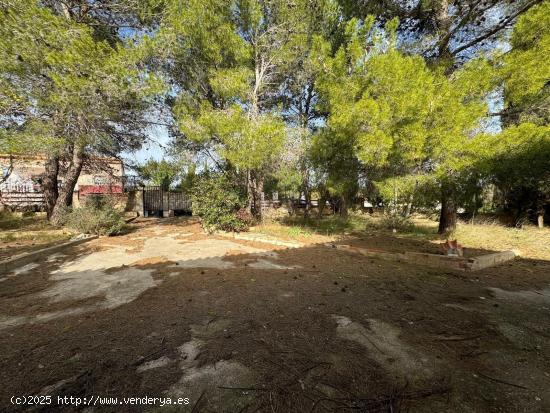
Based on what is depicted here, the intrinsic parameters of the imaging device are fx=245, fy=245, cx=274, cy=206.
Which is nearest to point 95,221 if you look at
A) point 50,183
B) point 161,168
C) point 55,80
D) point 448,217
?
point 55,80

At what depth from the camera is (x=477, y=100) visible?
23.1ft

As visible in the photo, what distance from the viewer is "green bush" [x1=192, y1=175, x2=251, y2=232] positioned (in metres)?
8.84

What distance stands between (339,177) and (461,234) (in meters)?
4.71

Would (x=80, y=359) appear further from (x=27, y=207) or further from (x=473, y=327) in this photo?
(x=27, y=207)

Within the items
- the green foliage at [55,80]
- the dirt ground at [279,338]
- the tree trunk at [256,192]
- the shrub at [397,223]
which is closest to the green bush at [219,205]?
the tree trunk at [256,192]

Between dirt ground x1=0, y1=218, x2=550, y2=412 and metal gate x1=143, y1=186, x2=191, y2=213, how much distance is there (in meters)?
11.6

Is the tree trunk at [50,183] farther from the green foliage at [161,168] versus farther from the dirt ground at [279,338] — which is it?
the dirt ground at [279,338]

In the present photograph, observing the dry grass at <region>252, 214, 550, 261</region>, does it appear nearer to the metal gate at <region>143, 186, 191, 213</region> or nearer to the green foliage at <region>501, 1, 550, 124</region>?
the green foliage at <region>501, 1, 550, 124</region>

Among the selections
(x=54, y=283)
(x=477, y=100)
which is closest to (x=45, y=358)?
(x=54, y=283)

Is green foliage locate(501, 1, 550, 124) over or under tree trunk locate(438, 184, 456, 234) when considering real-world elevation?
over

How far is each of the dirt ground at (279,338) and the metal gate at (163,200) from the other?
11615 mm

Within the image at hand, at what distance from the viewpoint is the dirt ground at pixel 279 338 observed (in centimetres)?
176

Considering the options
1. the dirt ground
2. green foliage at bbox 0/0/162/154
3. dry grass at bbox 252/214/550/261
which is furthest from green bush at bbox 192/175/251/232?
the dirt ground

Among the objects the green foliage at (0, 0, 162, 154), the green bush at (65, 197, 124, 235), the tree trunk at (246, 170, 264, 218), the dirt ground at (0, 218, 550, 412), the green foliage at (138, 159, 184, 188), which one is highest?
the green foliage at (0, 0, 162, 154)
